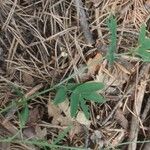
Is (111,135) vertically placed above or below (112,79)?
below

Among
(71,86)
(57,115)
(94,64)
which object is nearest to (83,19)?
(94,64)

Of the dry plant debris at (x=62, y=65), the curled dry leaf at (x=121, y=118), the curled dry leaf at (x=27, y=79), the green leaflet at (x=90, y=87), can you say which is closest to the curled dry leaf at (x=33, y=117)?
the dry plant debris at (x=62, y=65)

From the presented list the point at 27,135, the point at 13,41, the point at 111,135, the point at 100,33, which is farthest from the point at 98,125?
the point at 13,41

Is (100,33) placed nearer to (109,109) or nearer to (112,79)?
(112,79)

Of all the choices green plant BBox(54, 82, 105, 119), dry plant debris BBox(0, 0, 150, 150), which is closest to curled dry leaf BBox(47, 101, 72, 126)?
dry plant debris BBox(0, 0, 150, 150)

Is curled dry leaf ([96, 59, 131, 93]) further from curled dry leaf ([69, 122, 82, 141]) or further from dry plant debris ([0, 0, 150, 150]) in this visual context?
curled dry leaf ([69, 122, 82, 141])
